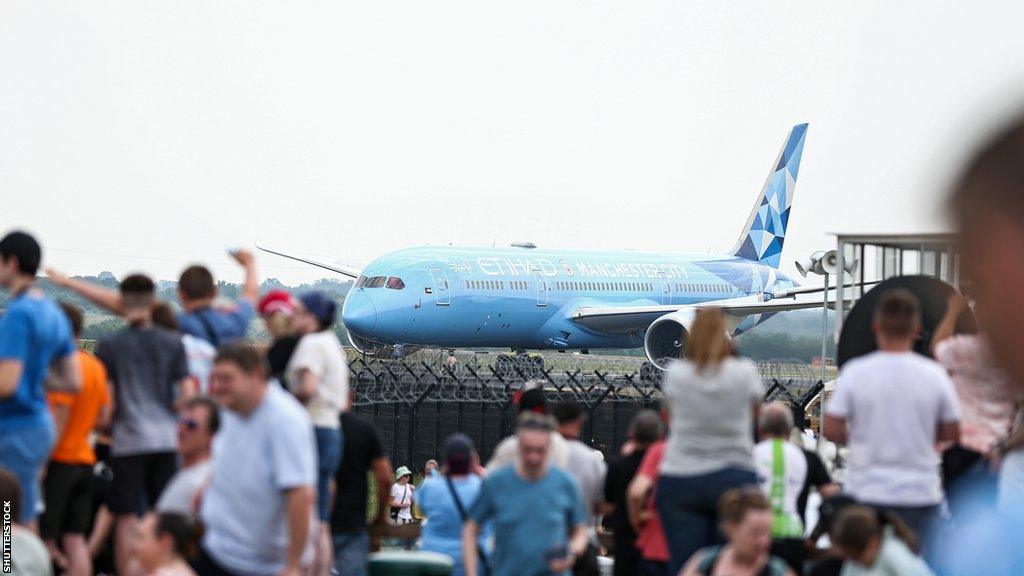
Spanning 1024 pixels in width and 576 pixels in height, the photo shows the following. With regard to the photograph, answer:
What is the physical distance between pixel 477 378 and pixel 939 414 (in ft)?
61.8

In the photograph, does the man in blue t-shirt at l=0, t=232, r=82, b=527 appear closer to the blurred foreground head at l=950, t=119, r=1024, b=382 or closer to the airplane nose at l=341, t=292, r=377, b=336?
the blurred foreground head at l=950, t=119, r=1024, b=382

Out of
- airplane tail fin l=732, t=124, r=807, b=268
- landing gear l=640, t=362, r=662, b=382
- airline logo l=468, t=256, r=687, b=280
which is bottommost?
landing gear l=640, t=362, r=662, b=382

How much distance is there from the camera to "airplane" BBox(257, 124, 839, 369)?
32344mm

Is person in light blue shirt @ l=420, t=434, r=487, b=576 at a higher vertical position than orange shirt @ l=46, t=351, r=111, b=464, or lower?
lower

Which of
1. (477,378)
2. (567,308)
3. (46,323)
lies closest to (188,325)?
(46,323)

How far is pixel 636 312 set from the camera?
35844mm

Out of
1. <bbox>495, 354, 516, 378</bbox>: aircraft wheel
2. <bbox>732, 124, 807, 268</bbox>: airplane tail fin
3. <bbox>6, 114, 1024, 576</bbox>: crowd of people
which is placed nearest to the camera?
<bbox>6, 114, 1024, 576</bbox>: crowd of people

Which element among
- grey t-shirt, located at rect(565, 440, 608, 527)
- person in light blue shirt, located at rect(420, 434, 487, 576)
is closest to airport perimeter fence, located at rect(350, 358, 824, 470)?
person in light blue shirt, located at rect(420, 434, 487, 576)

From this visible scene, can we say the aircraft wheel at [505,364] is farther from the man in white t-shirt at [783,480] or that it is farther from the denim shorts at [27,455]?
the denim shorts at [27,455]

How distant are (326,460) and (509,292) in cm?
2741

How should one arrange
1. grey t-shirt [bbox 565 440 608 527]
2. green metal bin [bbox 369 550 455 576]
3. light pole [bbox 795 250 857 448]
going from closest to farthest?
green metal bin [bbox 369 550 455 576] < grey t-shirt [bbox 565 440 608 527] < light pole [bbox 795 250 857 448]

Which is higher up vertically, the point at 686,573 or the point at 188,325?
the point at 188,325

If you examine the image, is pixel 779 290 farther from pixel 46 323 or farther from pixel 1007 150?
pixel 1007 150

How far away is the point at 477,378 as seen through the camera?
24.9 metres
